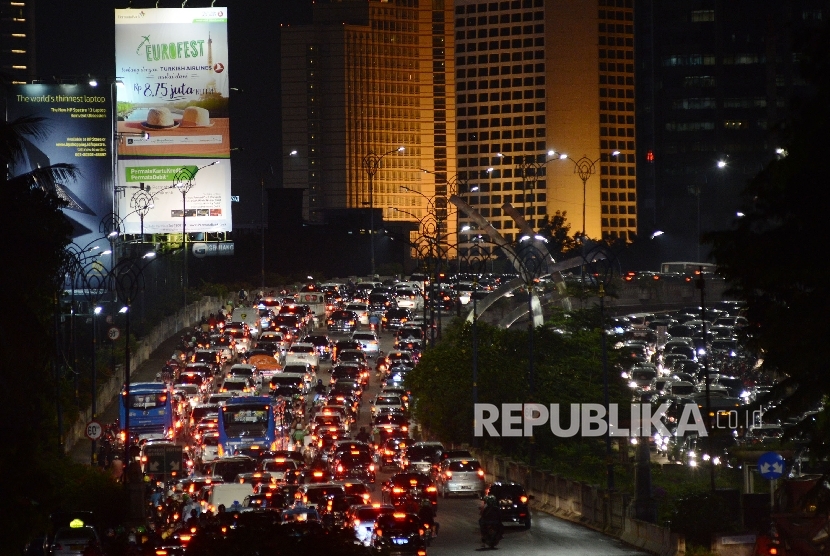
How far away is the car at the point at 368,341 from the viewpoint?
249 feet

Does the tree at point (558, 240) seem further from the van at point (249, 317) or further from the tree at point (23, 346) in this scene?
the tree at point (23, 346)

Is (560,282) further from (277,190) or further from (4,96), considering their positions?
(277,190)

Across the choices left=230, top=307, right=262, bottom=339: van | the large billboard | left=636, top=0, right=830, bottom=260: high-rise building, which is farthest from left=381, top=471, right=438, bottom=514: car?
left=636, top=0, right=830, bottom=260: high-rise building

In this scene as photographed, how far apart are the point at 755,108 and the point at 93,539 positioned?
475 feet

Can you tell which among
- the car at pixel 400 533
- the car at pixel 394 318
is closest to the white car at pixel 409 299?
the car at pixel 394 318

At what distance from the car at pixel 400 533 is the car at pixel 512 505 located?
635 cm

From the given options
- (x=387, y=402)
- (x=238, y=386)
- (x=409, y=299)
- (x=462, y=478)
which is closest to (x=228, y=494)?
(x=462, y=478)

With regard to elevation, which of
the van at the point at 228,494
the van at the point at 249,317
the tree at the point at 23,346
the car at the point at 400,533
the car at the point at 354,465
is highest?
the tree at the point at 23,346

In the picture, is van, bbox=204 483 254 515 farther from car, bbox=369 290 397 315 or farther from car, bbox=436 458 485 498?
car, bbox=369 290 397 315

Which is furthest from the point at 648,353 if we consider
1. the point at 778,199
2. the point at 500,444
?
the point at 778,199

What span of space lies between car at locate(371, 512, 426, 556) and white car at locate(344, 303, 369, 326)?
6070cm

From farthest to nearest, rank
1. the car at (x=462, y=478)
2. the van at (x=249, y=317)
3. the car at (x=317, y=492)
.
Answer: the van at (x=249, y=317), the car at (x=462, y=478), the car at (x=317, y=492)

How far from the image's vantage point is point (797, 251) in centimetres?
1997

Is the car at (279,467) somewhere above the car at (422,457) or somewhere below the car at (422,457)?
above
